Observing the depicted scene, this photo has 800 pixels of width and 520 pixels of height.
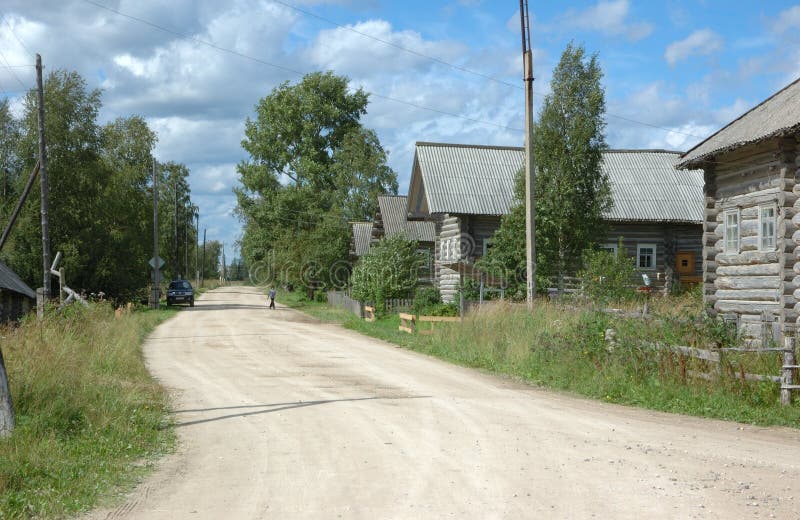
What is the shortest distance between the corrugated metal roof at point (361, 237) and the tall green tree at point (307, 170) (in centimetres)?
433

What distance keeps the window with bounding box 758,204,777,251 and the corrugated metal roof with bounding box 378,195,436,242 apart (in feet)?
90.3

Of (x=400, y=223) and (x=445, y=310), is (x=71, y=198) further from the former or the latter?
(x=445, y=310)

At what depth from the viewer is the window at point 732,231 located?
18891 mm

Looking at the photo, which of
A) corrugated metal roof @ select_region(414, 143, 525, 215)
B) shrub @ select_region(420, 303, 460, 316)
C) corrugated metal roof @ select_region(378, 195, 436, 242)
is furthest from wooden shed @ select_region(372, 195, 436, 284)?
shrub @ select_region(420, 303, 460, 316)

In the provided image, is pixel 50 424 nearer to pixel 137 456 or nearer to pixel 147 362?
pixel 137 456

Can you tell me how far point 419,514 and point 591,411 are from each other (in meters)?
6.02

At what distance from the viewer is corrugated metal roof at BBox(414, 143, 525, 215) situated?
34000 mm

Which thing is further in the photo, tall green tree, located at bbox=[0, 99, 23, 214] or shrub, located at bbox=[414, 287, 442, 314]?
tall green tree, located at bbox=[0, 99, 23, 214]

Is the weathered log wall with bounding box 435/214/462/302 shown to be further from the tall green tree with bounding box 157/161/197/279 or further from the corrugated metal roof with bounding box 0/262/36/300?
the tall green tree with bounding box 157/161/197/279

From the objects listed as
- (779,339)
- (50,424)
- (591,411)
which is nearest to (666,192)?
(779,339)

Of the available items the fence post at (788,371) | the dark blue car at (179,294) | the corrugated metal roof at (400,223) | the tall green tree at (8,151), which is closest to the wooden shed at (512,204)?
the corrugated metal roof at (400,223)

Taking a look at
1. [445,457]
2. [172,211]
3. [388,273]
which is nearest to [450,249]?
[388,273]

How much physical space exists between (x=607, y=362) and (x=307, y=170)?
49.5 metres

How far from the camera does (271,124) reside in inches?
2525
